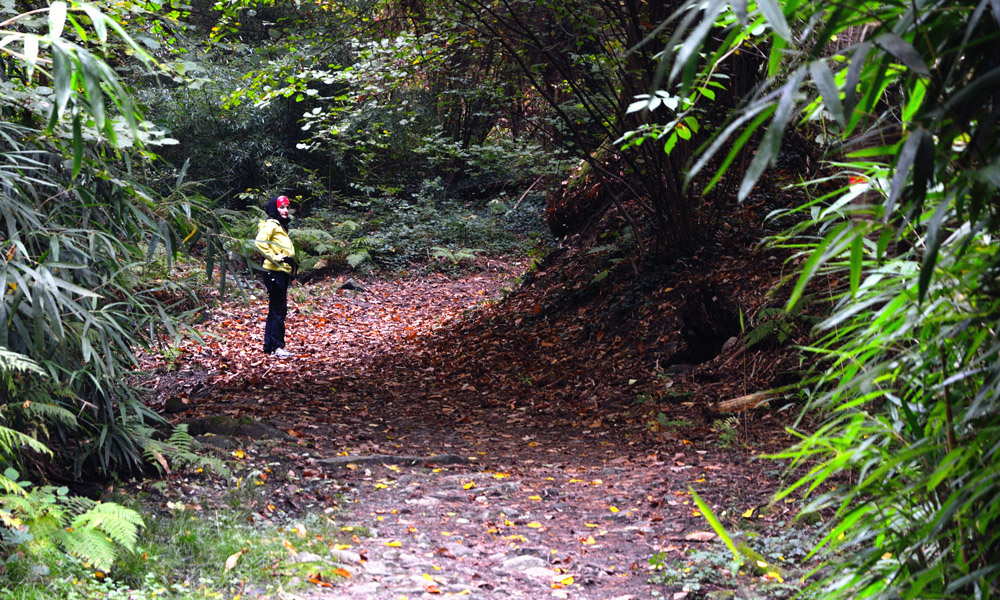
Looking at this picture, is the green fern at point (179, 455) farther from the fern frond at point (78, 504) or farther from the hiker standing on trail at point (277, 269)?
the hiker standing on trail at point (277, 269)

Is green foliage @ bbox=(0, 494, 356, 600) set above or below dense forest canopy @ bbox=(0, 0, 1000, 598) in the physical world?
below

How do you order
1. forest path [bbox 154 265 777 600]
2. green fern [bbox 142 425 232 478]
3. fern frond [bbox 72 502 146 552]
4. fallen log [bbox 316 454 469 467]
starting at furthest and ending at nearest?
fallen log [bbox 316 454 469 467], green fern [bbox 142 425 232 478], forest path [bbox 154 265 777 600], fern frond [bbox 72 502 146 552]

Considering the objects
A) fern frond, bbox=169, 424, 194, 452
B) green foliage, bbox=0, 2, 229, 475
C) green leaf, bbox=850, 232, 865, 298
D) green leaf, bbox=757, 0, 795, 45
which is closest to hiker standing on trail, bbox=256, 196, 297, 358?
green foliage, bbox=0, 2, 229, 475

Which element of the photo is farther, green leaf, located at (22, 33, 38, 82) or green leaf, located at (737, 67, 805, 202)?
green leaf, located at (22, 33, 38, 82)

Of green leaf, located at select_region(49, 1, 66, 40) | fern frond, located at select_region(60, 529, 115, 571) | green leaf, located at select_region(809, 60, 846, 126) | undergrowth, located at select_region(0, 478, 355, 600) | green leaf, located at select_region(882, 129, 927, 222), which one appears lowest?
undergrowth, located at select_region(0, 478, 355, 600)

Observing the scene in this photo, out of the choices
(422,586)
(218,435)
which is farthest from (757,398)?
(218,435)

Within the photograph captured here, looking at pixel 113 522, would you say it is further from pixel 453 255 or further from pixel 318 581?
pixel 453 255

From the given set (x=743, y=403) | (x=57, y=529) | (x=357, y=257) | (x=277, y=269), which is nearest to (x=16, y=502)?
(x=57, y=529)

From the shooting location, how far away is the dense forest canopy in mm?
1077

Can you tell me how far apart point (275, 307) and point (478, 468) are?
500cm

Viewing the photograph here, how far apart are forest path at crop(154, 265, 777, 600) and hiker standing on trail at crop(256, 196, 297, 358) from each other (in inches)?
11.7

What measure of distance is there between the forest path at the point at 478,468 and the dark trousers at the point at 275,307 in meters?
0.28

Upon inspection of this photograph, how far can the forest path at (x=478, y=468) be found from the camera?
3.12 m

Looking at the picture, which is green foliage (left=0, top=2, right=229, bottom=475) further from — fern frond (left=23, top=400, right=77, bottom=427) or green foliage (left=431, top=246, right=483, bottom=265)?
green foliage (left=431, top=246, right=483, bottom=265)
